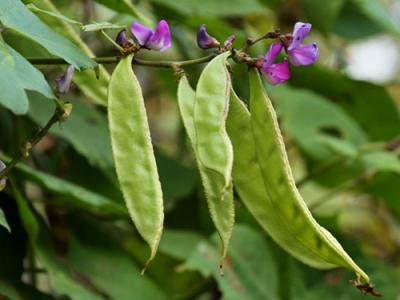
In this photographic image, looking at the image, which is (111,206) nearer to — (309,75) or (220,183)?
(220,183)

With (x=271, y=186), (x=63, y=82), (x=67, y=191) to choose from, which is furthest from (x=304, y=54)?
(x=67, y=191)

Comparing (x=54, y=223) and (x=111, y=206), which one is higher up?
(x=111, y=206)

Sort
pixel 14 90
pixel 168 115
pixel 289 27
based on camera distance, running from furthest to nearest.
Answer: pixel 168 115
pixel 289 27
pixel 14 90

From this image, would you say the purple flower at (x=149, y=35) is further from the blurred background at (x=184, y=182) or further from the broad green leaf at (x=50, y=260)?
the broad green leaf at (x=50, y=260)

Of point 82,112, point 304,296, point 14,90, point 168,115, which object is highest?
point 14,90

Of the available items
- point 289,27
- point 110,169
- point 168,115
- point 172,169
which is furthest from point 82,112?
point 168,115

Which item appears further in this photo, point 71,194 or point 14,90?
point 71,194

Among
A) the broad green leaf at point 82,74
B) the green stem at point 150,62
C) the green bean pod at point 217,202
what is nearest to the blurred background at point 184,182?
the broad green leaf at point 82,74

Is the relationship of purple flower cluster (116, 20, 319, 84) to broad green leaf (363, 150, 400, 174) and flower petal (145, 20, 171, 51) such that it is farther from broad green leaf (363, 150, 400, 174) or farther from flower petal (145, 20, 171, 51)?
broad green leaf (363, 150, 400, 174)
